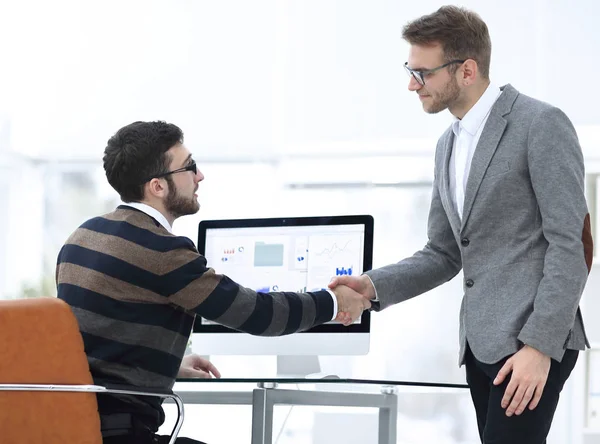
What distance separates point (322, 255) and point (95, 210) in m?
2.92

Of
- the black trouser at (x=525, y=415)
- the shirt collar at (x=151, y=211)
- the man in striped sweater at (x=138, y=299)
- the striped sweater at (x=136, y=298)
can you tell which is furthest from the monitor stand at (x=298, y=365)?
the black trouser at (x=525, y=415)

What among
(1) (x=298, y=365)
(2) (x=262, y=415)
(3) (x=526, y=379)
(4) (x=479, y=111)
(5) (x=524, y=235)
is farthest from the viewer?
(1) (x=298, y=365)

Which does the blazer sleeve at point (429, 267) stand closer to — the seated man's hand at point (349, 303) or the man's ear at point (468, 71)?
the seated man's hand at point (349, 303)

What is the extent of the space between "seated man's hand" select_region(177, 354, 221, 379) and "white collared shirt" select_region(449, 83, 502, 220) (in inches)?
39.5

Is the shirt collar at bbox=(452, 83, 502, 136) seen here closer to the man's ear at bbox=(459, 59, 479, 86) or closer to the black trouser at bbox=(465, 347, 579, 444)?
the man's ear at bbox=(459, 59, 479, 86)

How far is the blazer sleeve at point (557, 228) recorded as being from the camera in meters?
1.95

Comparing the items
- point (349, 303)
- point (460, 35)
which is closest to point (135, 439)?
point (349, 303)

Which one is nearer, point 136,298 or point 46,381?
point 46,381

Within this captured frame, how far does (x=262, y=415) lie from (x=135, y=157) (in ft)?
3.11

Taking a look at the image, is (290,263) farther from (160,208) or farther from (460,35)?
(460,35)

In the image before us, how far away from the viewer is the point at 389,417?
2.85 meters

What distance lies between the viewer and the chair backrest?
6.77ft

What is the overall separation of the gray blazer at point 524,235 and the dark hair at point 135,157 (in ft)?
2.90

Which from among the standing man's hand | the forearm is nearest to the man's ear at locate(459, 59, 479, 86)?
the forearm
